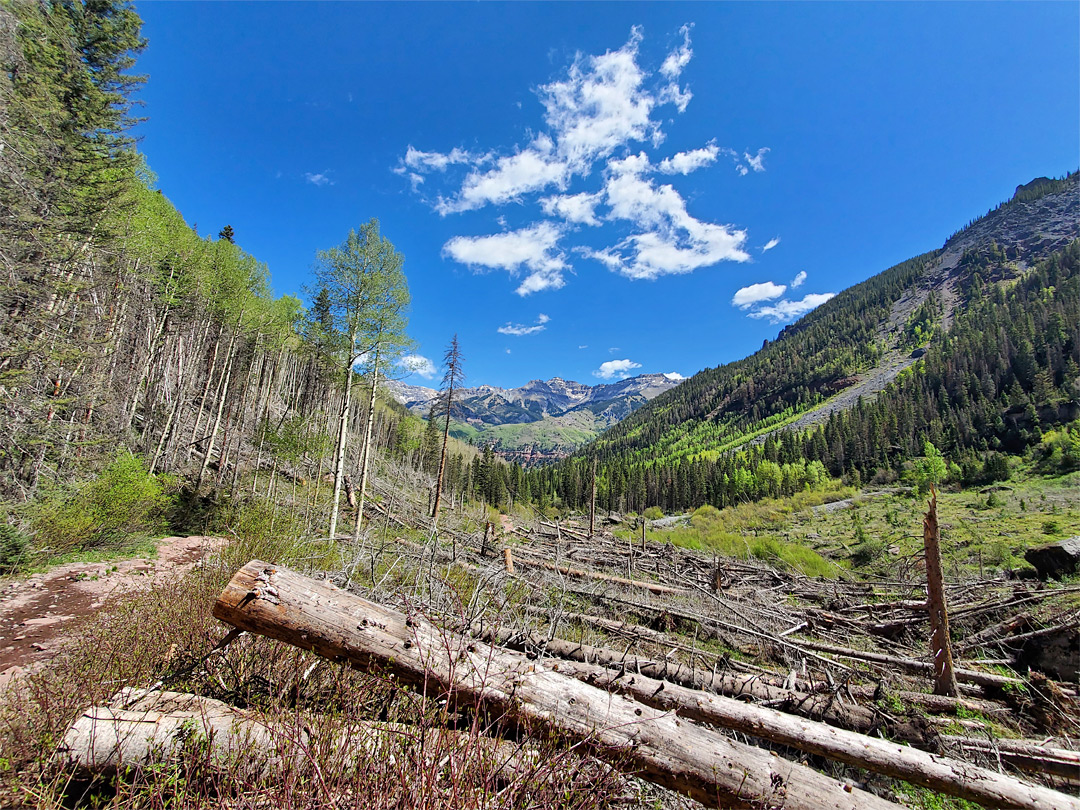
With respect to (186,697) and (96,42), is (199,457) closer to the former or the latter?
(96,42)

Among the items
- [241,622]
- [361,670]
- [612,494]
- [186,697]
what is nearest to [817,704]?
[361,670]

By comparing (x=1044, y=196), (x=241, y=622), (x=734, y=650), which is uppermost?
(x=1044, y=196)

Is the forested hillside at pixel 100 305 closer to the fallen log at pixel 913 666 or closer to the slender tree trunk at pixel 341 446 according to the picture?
the slender tree trunk at pixel 341 446

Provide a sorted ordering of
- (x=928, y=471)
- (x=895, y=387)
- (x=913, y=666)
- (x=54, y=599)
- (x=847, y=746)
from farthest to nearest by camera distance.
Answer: (x=895, y=387)
(x=928, y=471)
(x=54, y=599)
(x=913, y=666)
(x=847, y=746)

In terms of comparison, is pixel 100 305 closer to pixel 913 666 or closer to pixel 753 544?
pixel 913 666

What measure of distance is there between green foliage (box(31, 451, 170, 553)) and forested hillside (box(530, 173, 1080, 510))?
66.3 meters

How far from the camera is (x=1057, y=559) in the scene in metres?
10.8

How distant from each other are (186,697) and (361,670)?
1673 mm

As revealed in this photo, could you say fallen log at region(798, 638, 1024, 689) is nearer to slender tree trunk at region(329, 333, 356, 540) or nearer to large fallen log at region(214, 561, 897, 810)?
large fallen log at region(214, 561, 897, 810)

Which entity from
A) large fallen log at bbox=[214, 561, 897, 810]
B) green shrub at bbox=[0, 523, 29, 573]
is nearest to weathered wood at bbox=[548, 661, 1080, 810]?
large fallen log at bbox=[214, 561, 897, 810]

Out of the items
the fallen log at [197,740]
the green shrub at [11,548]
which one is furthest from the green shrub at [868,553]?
the green shrub at [11,548]

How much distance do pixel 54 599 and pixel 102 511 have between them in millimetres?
5551

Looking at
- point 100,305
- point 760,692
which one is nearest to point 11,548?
point 100,305

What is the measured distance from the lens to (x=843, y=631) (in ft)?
33.0
